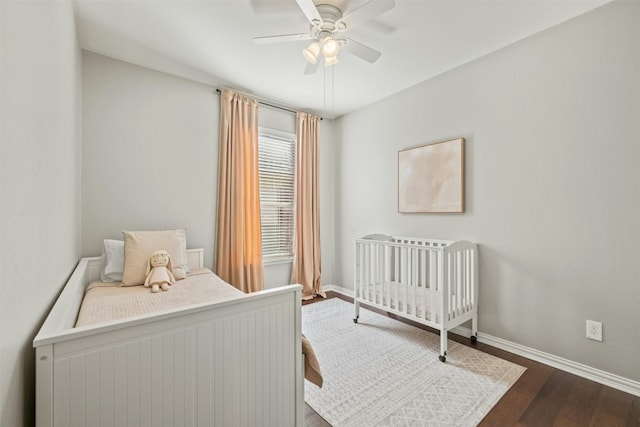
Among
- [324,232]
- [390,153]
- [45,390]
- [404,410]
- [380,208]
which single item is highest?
[390,153]

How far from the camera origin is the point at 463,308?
230cm

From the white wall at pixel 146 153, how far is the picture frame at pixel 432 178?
2.04 m

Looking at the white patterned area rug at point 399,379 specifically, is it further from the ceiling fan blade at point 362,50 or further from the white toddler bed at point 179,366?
the ceiling fan blade at point 362,50

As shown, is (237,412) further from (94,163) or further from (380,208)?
(380,208)

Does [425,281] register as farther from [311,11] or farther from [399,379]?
[311,11]

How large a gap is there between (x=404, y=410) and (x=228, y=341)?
3.66 feet

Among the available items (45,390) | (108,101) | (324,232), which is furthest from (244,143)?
(45,390)

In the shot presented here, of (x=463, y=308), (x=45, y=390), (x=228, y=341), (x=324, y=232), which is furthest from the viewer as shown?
(x=324, y=232)

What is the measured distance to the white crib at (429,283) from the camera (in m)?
2.14

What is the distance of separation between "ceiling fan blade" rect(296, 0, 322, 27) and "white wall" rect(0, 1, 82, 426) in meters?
1.12

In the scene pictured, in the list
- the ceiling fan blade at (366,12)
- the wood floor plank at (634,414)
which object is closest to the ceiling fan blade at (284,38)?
the ceiling fan blade at (366,12)

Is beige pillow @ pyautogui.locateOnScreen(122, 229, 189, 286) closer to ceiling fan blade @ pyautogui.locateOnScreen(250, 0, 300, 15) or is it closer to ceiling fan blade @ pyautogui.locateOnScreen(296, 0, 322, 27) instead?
ceiling fan blade @ pyautogui.locateOnScreen(250, 0, 300, 15)

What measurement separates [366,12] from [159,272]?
2.22 meters

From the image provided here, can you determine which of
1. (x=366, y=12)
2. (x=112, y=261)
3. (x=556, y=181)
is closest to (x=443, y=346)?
(x=556, y=181)
